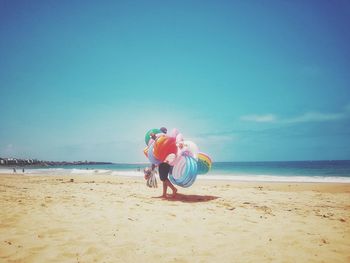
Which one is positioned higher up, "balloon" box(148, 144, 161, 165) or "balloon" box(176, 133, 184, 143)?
"balloon" box(176, 133, 184, 143)

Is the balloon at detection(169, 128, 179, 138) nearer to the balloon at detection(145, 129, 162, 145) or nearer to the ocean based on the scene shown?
the balloon at detection(145, 129, 162, 145)

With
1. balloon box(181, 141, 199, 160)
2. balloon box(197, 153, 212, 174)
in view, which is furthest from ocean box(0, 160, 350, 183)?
balloon box(181, 141, 199, 160)

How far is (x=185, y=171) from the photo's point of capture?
7.34 meters

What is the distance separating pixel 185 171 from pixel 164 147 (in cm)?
93

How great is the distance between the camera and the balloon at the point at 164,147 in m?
7.42

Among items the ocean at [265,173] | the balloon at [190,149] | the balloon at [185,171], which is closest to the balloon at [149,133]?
the balloon at [190,149]

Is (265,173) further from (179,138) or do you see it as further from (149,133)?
(179,138)

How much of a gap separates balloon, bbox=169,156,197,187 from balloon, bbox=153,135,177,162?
1.39 feet

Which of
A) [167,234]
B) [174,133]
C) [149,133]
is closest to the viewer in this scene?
[167,234]

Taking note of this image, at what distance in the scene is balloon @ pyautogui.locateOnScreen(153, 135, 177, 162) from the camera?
7418mm

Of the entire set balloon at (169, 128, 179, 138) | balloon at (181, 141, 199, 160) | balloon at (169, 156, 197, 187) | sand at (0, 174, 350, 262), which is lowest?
sand at (0, 174, 350, 262)

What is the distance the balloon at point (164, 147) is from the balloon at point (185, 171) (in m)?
0.42

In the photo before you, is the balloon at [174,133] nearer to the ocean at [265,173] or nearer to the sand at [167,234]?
the sand at [167,234]

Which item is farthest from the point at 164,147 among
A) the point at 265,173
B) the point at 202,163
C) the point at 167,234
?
the point at 265,173
